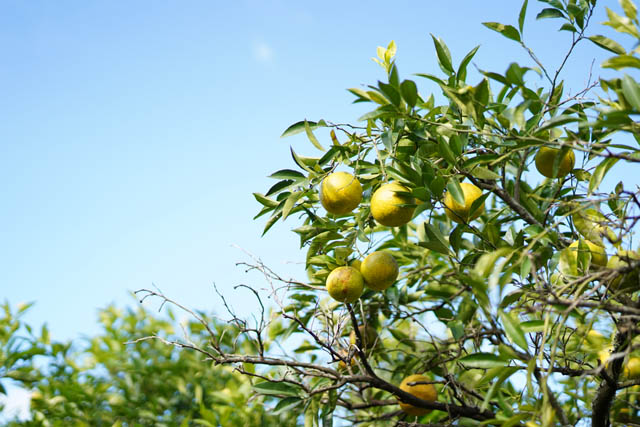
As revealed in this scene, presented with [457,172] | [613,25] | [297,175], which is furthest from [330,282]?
[613,25]

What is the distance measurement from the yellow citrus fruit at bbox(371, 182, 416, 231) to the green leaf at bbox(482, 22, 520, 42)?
0.50m

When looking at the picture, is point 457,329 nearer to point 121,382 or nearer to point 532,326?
point 532,326

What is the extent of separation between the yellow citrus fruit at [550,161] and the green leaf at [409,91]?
1.57 feet

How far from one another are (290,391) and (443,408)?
1.51 feet

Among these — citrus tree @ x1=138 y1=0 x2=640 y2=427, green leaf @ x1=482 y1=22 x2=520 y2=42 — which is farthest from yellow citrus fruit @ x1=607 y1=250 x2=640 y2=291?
green leaf @ x1=482 y1=22 x2=520 y2=42

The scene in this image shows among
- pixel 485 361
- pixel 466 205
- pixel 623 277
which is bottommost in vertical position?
pixel 485 361

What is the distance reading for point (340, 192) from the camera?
151cm

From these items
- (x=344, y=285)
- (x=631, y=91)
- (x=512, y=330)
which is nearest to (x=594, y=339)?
(x=344, y=285)

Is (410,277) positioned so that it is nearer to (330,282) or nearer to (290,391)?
(330,282)

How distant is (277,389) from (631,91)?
116cm

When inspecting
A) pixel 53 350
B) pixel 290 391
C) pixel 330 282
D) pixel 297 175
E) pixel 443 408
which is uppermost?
pixel 53 350

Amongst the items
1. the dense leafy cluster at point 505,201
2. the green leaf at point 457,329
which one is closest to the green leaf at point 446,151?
the dense leafy cluster at point 505,201

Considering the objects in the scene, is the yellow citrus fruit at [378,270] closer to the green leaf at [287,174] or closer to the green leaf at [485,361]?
the green leaf at [287,174]

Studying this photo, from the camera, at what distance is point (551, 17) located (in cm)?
153
